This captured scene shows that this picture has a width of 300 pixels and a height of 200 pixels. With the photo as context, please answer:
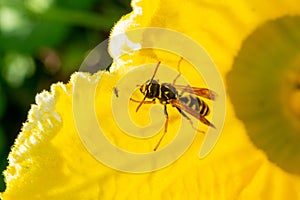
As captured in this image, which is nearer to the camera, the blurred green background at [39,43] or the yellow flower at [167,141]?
the yellow flower at [167,141]

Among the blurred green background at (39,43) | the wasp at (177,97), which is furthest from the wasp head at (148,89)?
the blurred green background at (39,43)

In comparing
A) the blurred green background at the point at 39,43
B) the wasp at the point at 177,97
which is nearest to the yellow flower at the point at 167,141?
the wasp at the point at 177,97

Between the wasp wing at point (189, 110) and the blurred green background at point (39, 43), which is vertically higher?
the blurred green background at point (39, 43)

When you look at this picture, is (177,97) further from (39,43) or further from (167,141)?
(39,43)

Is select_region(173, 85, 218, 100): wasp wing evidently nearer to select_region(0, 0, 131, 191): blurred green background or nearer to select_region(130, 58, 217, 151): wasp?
select_region(130, 58, 217, 151): wasp

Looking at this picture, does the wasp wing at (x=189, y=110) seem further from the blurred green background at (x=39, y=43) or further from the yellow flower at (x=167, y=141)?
the blurred green background at (x=39, y=43)

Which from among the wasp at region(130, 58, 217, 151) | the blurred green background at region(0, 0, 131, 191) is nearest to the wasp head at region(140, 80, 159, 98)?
the wasp at region(130, 58, 217, 151)
